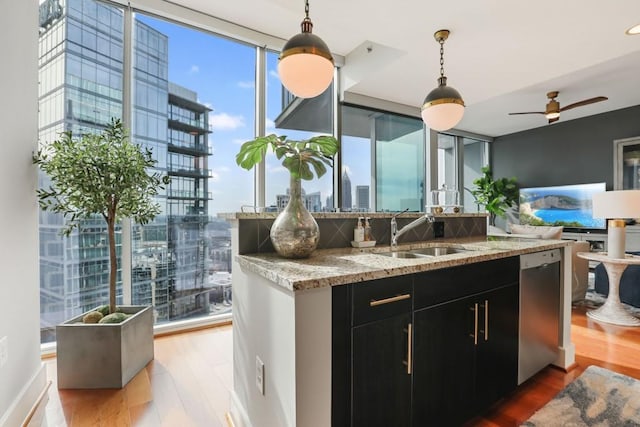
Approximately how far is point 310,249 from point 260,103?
8.10 feet

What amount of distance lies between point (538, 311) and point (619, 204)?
1863 millimetres

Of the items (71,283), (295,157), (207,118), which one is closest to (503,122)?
(207,118)

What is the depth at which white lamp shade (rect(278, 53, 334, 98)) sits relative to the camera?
5.30 feet

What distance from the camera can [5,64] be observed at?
5.08 ft

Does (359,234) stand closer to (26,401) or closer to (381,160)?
(26,401)

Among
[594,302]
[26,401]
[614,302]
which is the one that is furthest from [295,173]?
[594,302]

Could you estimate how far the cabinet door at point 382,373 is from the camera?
1173 mm

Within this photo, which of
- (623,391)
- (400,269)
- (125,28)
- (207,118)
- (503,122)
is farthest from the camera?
(503,122)

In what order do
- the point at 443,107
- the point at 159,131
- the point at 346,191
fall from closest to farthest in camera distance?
the point at 443,107 → the point at 159,131 → the point at 346,191

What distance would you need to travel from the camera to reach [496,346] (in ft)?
5.61

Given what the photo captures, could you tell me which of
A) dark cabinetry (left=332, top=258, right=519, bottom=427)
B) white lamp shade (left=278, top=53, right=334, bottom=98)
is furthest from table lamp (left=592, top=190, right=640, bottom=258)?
white lamp shade (left=278, top=53, right=334, bottom=98)

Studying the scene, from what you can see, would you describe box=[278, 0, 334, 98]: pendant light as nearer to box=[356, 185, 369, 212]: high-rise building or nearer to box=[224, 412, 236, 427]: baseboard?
box=[224, 412, 236, 427]: baseboard

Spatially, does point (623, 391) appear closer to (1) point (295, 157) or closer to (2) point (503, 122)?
(1) point (295, 157)

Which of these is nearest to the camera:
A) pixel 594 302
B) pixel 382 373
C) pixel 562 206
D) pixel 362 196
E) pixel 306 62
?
pixel 382 373
